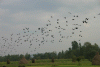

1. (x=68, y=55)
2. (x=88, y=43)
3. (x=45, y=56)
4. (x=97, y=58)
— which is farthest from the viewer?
(x=45, y=56)

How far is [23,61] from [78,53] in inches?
2570

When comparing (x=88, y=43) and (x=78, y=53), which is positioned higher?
(x=88, y=43)

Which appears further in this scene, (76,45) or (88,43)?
(76,45)

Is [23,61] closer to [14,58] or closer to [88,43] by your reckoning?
[88,43]

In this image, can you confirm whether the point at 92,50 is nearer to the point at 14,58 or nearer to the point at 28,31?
the point at 28,31

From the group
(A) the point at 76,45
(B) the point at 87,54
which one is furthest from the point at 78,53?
(A) the point at 76,45

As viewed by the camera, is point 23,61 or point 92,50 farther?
point 92,50

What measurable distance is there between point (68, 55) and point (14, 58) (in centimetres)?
6147

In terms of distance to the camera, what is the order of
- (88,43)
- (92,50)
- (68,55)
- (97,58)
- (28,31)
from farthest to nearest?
1. (68,55)
2. (88,43)
3. (92,50)
4. (97,58)
5. (28,31)

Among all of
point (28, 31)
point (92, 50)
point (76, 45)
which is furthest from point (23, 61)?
point (76, 45)

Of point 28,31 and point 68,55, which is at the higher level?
point 28,31

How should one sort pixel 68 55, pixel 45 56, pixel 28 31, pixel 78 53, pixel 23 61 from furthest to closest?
pixel 45 56 → pixel 68 55 → pixel 78 53 → pixel 23 61 → pixel 28 31

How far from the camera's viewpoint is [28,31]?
25703 millimetres

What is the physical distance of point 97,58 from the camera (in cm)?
5059
